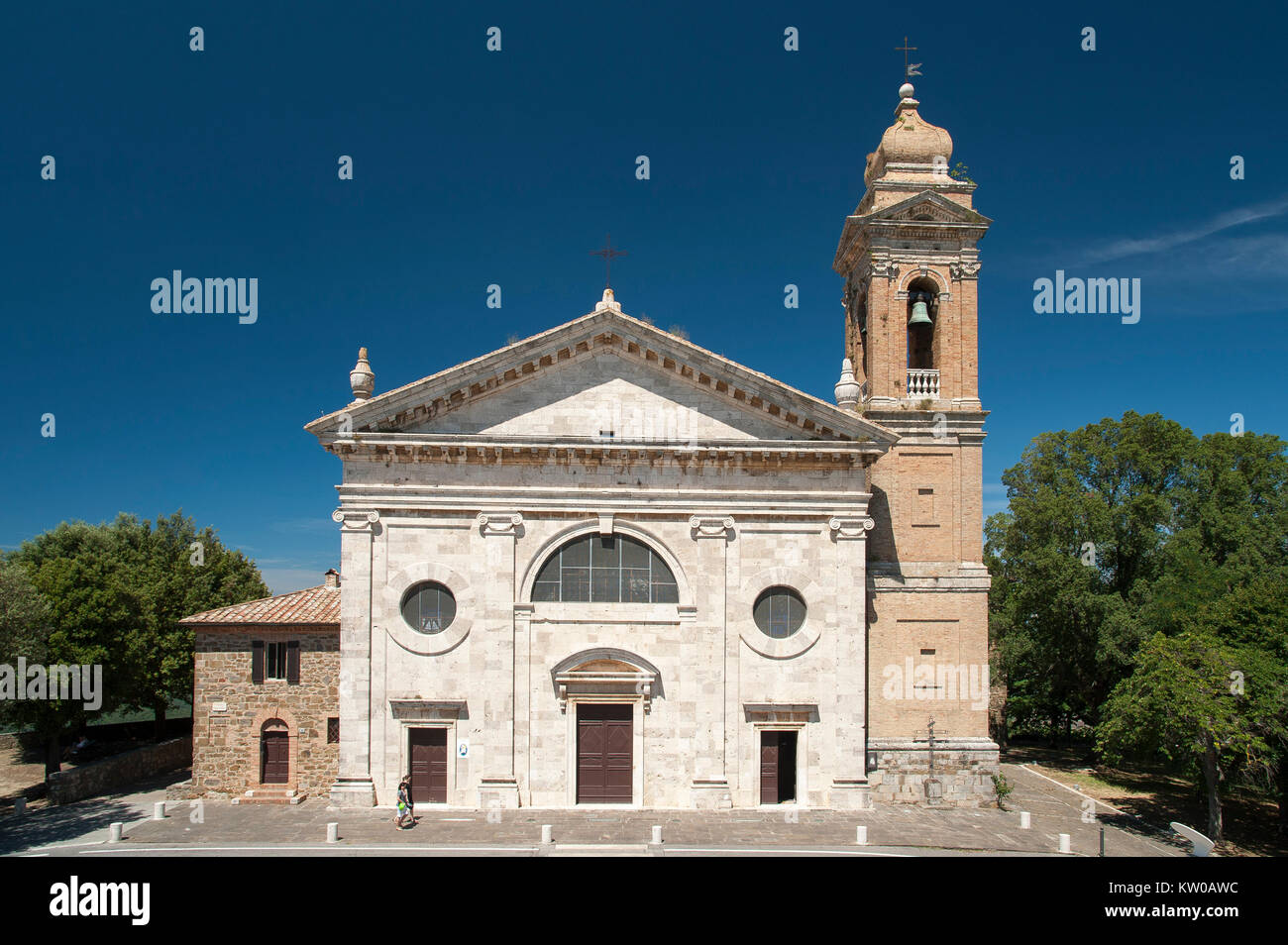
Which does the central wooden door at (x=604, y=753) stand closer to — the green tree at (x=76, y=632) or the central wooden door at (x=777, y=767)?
the central wooden door at (x=777, y=767)

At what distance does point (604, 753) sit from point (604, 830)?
2.24 meters

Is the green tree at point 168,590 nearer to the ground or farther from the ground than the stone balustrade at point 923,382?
nearer to the ground

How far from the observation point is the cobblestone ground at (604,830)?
58.0 feet

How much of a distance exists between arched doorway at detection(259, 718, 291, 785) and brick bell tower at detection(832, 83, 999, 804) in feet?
55.8

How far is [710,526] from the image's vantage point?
20.8 meters

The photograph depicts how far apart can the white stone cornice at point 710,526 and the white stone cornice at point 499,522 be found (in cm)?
479

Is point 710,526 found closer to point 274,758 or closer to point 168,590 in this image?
point 274,758

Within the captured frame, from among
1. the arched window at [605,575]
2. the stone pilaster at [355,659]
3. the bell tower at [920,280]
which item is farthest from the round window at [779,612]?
the stone pilaster at [355,659]

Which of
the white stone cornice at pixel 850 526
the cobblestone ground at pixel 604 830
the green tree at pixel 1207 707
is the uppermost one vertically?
the white stone cornice at pixel 850 526

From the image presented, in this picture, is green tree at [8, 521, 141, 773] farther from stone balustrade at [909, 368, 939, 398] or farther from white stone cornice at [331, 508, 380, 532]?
stone balustrade at [909, 368, 939, 398]

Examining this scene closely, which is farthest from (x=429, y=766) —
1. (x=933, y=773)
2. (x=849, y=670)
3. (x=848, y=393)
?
(x=848, y=393)

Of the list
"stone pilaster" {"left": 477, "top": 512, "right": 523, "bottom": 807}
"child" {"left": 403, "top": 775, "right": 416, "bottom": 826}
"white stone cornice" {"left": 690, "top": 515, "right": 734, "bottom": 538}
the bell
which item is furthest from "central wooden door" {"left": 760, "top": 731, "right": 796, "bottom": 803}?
the bell

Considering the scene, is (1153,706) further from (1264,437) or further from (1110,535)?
(1264,437)
